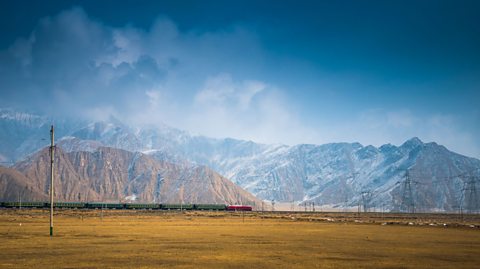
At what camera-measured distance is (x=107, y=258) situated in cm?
2881

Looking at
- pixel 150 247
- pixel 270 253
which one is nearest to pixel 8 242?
pixel 150 247

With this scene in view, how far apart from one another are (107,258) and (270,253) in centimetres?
1064

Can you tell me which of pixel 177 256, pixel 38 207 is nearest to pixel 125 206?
pixel 38 207

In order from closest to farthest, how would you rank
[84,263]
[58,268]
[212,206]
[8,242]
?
[58,268] → [84,263] → [8,242] → [212,206]

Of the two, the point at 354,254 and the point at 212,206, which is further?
the point at 212,206

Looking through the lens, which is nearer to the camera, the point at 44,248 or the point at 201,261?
the point at 201,261

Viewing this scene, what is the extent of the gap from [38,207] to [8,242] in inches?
5055

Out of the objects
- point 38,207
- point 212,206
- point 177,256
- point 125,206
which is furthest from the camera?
point 212,206

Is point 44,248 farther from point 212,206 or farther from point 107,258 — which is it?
point 212,206

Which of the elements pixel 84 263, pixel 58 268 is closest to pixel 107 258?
Answer: pixel 84 263

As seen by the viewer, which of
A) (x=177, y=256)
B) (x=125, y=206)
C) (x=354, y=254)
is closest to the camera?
(x=177, y=256)

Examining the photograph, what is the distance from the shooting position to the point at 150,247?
119ft

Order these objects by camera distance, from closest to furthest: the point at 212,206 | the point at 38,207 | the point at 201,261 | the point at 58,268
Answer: the point at 58,268 → the point at 201,261 → the point at 38,207 → the point at 212,206

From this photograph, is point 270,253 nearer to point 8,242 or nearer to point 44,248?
point 44,248
